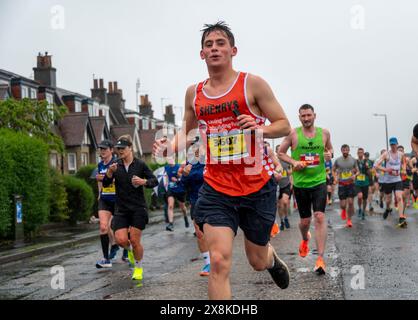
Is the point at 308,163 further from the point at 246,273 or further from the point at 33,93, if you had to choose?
the point at 33,93

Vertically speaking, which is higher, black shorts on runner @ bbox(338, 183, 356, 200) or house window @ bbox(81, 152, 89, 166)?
house window @ bbox(81, 152, 89, 166)

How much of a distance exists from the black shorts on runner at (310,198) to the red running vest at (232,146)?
3475 millimetres

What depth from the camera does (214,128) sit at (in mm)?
5180

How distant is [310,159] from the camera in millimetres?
8773

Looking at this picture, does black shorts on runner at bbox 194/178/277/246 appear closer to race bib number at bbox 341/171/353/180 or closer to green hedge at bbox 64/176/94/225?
race bib number at bbox 341/171/353/180

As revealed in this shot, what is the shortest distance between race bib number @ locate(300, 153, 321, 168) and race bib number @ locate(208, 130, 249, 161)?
372 cm

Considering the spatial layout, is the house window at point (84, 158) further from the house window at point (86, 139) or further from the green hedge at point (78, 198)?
the green hedge at point (78, 198)

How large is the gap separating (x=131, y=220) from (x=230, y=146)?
4276 millimetres

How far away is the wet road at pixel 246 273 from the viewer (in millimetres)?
6766

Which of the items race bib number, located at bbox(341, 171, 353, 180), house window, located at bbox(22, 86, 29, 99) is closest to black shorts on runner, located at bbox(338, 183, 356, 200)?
race bib number, located at bbox(341, 171, 353, 180)

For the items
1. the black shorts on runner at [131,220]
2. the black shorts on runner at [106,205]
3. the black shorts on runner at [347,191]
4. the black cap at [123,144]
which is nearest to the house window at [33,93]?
the black shorts on runner at [347,191]

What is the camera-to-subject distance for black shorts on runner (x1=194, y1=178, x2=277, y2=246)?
5012mm
